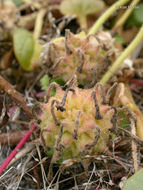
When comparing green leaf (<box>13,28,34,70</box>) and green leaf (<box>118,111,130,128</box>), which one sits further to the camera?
green leaf (<box>13,28,34,70</box>)

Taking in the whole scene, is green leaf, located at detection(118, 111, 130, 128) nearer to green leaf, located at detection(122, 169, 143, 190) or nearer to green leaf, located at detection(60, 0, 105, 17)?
green leaf, located at detection(122, 169, 143, 190)

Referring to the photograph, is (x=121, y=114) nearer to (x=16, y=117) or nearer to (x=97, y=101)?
(x=97, y=101)

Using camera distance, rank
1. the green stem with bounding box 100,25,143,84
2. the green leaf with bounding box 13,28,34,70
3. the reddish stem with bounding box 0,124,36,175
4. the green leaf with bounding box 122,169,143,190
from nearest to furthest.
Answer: the green leaf with bounding box 122,169,143,190 → the reddish stem with bounding box 0,124,36,175 → the green stem with bounding box 100,25,143,84 → the green leaf with bounding box 13,28,34,70

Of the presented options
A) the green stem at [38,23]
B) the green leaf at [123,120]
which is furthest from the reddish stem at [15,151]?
the green stem at [38,23]

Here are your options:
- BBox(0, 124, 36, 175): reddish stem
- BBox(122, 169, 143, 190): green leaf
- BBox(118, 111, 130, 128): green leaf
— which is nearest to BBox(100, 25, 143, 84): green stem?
BBox(118, 111, 130, 128): green leaf

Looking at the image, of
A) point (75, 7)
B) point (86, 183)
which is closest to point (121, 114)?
point (86, 183)

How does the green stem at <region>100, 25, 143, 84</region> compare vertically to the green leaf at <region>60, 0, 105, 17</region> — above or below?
below

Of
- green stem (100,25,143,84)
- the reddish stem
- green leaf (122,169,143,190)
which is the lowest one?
green leaf (122,169,143,190)

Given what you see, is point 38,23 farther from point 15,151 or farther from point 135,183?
point 135,183

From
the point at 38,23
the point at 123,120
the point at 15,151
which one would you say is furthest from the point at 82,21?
the point at 15,151
